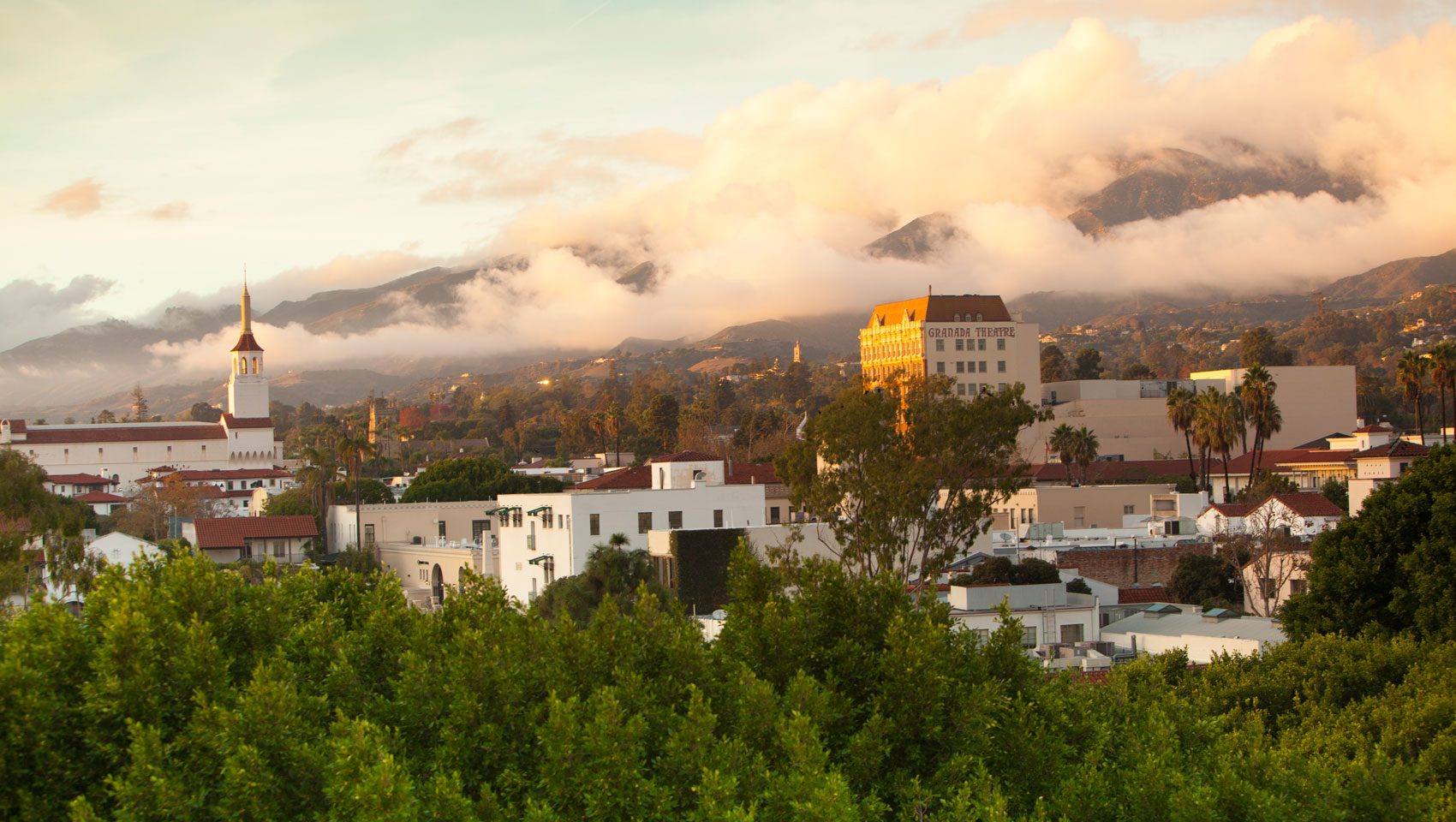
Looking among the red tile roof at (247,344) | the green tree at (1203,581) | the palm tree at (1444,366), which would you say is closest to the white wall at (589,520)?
the green tree at (1203,581)

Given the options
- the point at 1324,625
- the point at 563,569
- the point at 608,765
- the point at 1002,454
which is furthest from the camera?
the point at 563,569

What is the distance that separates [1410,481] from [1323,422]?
91.6 metres

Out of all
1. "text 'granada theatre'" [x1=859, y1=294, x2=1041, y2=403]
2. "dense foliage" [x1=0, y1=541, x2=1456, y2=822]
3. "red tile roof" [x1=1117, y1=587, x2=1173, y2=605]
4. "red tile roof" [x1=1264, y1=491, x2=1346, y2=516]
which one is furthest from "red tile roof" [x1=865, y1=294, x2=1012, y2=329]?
"dense foliage" [x1=0, y1=541, x2=1456, y2=822]

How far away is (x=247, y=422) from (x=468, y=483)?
79915mm

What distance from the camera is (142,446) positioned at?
150000mm

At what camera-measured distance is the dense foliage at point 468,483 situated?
277 ft

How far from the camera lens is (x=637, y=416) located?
5153 inches

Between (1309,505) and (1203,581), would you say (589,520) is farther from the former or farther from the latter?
(1309,505)

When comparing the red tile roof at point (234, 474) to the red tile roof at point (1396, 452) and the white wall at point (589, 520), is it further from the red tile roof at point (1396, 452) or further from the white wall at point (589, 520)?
the red tile roof at point (1396, 452)

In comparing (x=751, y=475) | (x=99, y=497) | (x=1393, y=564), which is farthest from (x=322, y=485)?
(x=1393, y=564)

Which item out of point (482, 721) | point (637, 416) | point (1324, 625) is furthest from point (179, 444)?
point (482, 721)

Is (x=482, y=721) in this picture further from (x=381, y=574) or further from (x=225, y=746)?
(x=381, y=574)

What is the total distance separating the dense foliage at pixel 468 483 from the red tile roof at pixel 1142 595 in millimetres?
44226

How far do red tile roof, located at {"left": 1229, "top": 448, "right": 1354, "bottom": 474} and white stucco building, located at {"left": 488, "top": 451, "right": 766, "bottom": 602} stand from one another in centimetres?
4572
